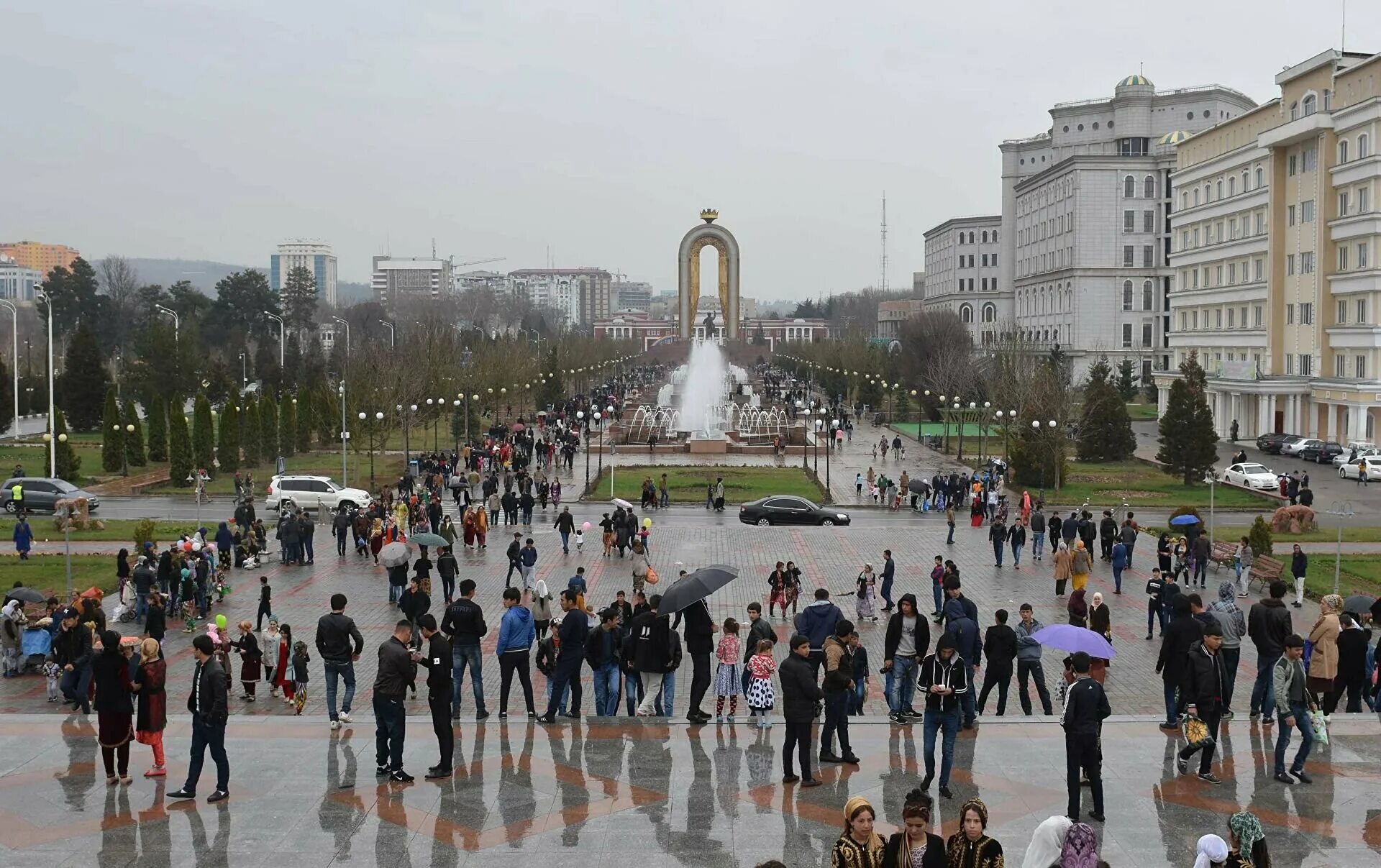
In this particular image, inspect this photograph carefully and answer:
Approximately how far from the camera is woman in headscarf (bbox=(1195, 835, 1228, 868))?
704 cm

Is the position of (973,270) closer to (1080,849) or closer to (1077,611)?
(1077,611)

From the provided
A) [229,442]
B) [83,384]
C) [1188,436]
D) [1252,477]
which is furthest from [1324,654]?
[83,384]

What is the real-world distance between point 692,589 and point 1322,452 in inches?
1712

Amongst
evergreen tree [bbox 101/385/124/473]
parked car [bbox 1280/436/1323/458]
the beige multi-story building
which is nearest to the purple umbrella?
evergreen tree [bbox 101/385/124/473]

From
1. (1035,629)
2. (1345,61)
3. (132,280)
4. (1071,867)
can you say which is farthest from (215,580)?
(132,280)

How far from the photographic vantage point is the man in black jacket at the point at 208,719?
10.9 metres

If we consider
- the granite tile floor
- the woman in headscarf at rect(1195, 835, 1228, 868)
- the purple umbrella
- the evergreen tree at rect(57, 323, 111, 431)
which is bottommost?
the granite tile floor

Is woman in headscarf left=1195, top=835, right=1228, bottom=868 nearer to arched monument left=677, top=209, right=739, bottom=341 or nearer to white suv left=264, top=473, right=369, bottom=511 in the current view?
white suv left=264, top=473, right=369, bottom=511

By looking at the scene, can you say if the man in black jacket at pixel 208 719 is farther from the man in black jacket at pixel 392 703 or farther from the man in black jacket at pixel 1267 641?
the man in black jacket at pixel 1267 641

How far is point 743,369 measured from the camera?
14188cm

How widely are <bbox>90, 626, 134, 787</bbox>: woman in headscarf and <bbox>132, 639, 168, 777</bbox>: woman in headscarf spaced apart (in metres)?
0.12

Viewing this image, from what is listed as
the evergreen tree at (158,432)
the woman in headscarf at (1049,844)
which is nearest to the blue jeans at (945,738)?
the woman in headscarf at (1049,844)

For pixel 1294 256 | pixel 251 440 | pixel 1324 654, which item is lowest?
pixel 1324 654

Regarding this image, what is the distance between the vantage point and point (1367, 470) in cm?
4366
